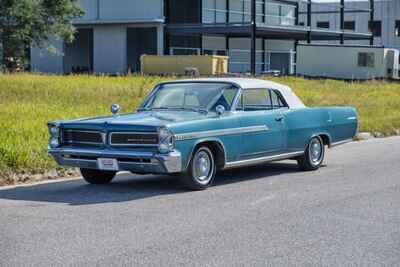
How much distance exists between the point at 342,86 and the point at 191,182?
80.1 ft

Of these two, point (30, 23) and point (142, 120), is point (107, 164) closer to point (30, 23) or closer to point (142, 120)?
point (142, 120)

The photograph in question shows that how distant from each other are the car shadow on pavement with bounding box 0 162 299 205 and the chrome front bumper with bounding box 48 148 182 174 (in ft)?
1.17

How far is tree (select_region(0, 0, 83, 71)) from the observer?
3519 centimetres

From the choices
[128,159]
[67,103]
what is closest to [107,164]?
[128,159]

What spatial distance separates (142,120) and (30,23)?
27.4 meters

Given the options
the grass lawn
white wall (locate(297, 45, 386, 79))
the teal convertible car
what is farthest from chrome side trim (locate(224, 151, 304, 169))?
white wall (locate(297, 45, 386, 79))

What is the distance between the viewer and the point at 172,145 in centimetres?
977

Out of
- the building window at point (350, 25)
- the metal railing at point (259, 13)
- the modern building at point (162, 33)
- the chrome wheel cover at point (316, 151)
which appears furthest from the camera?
the building window at point (350, 25)

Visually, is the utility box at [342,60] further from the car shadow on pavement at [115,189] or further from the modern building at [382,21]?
the car shadow on pavement at [115,189]

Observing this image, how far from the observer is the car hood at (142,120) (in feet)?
32.6

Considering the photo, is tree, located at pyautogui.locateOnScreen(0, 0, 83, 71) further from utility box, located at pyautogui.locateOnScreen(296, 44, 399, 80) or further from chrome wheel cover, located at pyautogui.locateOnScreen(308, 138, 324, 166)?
chrome wheel cover, located at pyautogui.locateOnScreen(308, 138, 324, 166)

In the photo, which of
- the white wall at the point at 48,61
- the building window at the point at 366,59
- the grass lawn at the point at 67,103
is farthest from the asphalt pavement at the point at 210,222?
the white wall at the point at 48,61

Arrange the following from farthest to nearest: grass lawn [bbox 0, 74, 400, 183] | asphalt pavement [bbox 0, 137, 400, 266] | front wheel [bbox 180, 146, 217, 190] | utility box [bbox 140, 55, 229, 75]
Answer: utility box [bbox 140, 55, 229, 75] < grass lawn [bbox 0, 74, 400, 183] < front wheel [bbox 180, 146, 217, 190] < asphalt pavement [bbox 0, 137, 400, 266]

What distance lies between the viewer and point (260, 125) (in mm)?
11273
